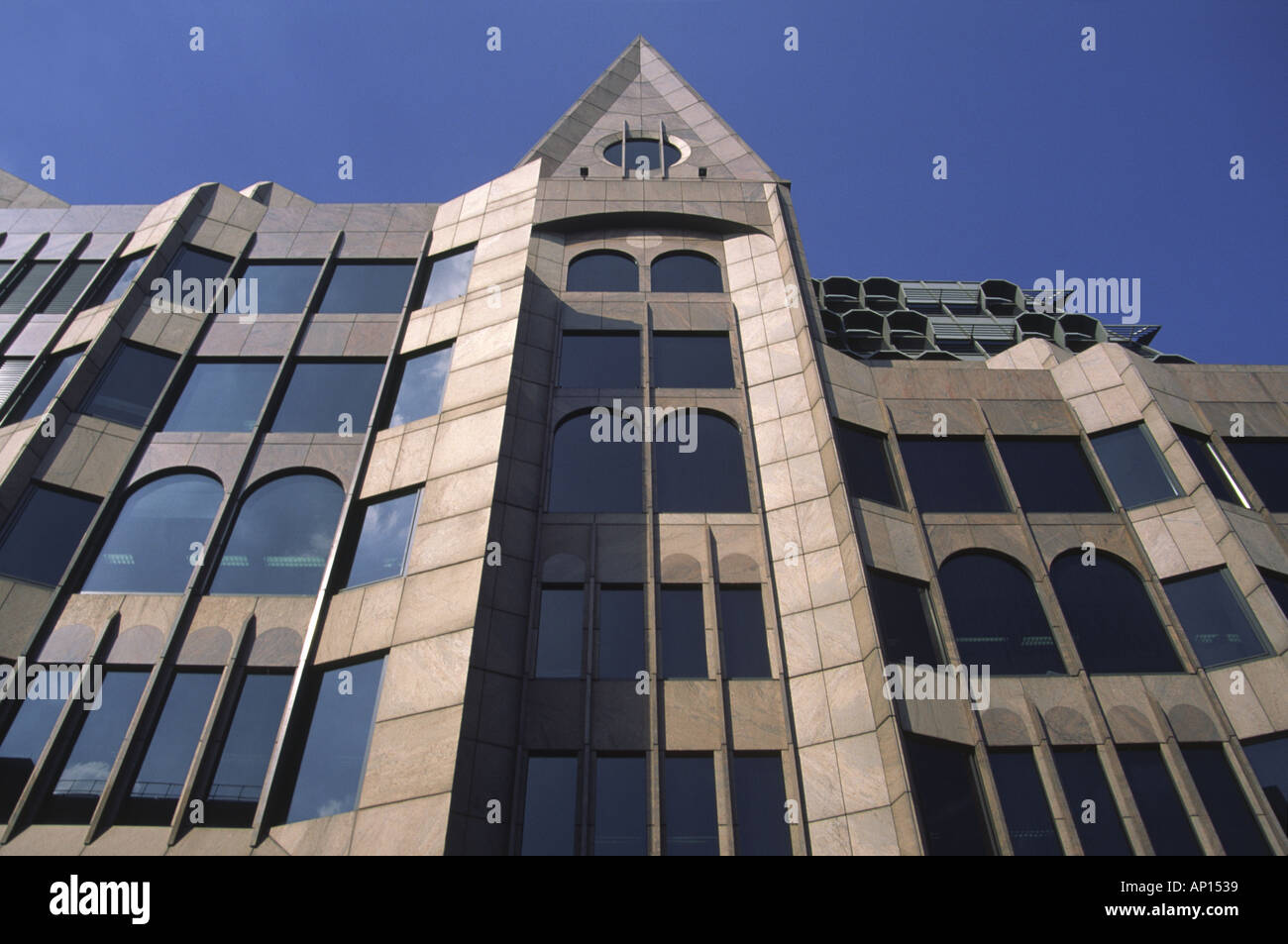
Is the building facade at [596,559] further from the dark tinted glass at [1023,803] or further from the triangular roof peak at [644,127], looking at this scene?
the triangular roof peak at [644,127]

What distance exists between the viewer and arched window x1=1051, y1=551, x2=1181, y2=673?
1950cm

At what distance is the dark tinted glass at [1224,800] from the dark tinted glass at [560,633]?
12240mm

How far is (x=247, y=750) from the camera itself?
706 inches

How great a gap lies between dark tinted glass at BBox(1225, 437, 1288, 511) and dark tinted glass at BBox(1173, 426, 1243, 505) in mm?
680

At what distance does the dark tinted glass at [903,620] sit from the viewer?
61.6 feet

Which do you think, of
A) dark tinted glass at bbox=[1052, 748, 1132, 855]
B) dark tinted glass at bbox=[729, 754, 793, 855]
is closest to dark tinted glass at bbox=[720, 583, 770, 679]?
dark tinted glass at bbox=[729, 754, 793, 855]

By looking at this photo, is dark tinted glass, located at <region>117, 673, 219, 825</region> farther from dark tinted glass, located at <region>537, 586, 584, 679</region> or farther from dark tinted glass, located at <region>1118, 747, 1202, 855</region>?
dark tinted glass, located at <region>1118, 747, 1202, 855</region>

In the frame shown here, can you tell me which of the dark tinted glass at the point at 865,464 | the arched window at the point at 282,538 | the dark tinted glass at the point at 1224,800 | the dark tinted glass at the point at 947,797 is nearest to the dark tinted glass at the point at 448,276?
the arched window at the point at 282,538

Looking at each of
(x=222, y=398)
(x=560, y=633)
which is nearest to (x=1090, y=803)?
(x=560, y=633)

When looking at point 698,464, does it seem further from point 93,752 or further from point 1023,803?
point 93,752

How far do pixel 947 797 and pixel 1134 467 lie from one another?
11028mm

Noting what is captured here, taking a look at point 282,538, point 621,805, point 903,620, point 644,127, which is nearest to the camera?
point 621,805
